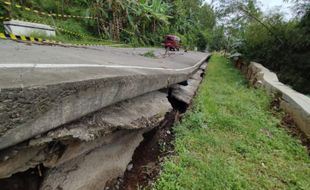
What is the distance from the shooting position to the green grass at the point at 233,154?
2256mm

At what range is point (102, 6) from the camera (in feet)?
39.1

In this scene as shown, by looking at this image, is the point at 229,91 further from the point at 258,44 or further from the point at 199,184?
the point at 258,44

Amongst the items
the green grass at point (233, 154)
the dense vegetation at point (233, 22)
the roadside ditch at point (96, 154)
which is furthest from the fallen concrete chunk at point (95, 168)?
the dense vegetation at point (233, 22)

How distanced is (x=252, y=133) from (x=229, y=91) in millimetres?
2815

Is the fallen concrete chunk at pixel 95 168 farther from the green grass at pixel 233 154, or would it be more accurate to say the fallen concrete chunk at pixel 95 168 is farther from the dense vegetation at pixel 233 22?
the dense vegetation at pixel 233 22

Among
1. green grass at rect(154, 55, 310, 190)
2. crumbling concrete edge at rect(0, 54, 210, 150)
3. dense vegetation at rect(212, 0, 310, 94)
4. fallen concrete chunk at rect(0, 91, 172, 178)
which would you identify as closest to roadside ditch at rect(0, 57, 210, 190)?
fallen concrete chunk at rect(0, 91, 172, 178)

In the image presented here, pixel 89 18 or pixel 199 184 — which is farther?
pixel 89 18

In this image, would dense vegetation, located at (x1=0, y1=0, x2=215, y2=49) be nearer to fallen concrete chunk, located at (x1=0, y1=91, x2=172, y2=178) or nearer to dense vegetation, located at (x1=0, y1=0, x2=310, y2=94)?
dense vegetation, located at (x1=0, y1=0, x2=310, y2=94)

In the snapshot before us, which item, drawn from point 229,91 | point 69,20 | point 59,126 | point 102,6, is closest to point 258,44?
point 229,91

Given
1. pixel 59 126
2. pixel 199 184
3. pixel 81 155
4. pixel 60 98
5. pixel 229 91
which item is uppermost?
pixel 60 98

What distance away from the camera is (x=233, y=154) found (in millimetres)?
2799

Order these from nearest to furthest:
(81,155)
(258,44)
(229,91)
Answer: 1. (81,155)
2. (229,91)
3. (258,44)

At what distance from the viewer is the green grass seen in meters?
2.26

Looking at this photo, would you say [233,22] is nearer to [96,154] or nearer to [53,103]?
[96,154]
